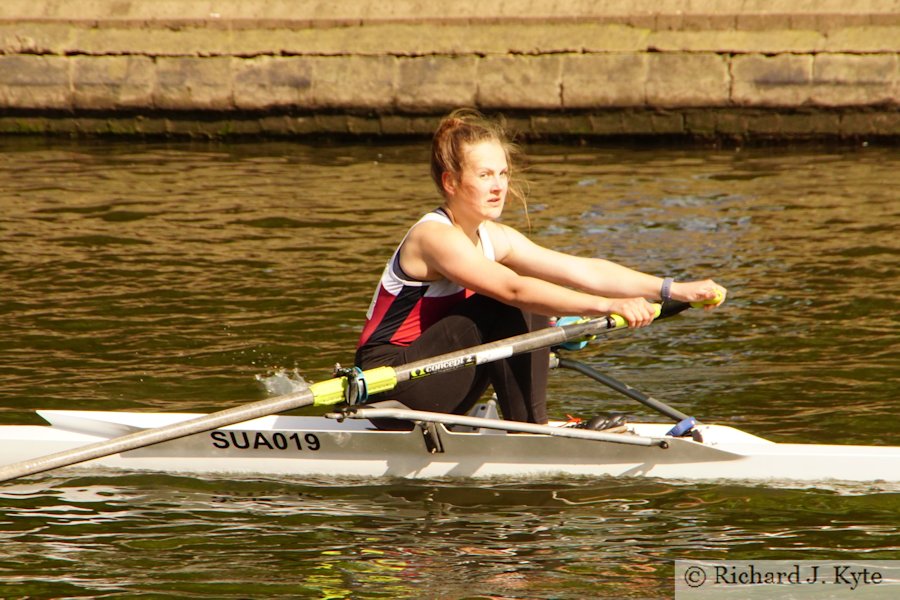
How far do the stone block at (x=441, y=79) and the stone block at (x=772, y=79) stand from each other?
9.03ft

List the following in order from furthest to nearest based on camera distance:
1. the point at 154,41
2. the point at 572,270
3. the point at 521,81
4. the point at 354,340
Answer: the point at 154,41
the point at 521,81
the point at 354,340
the point at 572,270

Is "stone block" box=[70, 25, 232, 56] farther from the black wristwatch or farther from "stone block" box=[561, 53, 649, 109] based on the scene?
the black wristwatch

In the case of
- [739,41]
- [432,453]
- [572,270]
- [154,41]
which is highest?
[154,41]

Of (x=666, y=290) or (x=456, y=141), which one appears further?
(x=666, y=290)

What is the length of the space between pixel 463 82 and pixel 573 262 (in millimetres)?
8479

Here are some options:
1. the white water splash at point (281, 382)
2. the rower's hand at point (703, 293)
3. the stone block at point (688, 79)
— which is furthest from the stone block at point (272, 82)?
the rower's hand at point (703, 293)

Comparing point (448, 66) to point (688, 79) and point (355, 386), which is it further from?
point (355, 386)

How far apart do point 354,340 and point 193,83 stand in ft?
24.8

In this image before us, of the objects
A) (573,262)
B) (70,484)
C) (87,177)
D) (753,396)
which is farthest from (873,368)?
(87,177)

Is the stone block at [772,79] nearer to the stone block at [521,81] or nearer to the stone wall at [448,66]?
the stone wall at [448,66]

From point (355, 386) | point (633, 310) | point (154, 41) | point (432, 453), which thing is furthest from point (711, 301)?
point (154, 41)

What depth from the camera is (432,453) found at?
5332 millimetres

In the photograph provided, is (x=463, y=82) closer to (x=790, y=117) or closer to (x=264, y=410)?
(x=790, y=117)

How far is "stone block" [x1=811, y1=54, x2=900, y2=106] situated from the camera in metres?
12.9
